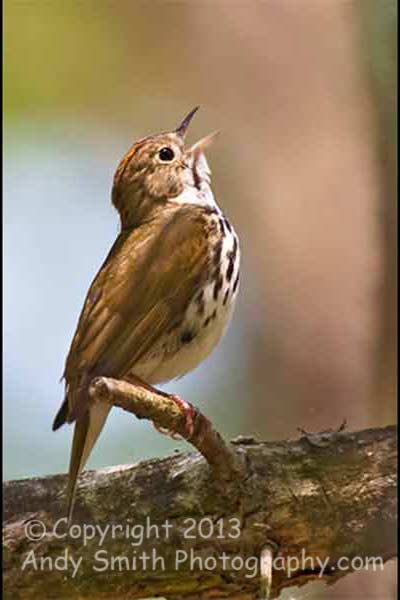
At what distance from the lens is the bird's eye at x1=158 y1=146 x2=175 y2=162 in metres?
2.20

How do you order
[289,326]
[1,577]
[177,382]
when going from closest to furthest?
[1,577], [177,382], [289,326]

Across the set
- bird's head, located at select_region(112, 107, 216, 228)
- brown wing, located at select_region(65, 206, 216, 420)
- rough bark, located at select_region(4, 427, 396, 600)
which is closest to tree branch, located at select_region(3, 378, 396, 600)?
rough bark, located at select_region(4, 427, 396, 600)

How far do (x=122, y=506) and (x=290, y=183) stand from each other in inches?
33.5

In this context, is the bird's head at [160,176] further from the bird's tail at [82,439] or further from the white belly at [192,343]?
the bird's tail at [82,439]

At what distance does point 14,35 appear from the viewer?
7.41ft

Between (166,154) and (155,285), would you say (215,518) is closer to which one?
(155,285)

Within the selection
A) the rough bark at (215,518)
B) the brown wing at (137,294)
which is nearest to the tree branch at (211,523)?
the rough bark at (215,518)

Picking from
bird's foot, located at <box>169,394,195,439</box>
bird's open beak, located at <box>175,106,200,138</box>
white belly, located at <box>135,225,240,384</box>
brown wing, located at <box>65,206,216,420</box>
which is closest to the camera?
bird's foot, located at <box>169,394,195,439</box>

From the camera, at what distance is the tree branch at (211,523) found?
175 centimetres

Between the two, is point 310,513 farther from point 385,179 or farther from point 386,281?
point 385,179

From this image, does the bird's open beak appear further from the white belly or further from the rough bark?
the rough bark

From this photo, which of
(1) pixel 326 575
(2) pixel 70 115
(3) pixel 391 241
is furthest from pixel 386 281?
(2) pixel 70 115

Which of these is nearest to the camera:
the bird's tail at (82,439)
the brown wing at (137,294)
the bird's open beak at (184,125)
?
the bird's tail at (82,439)

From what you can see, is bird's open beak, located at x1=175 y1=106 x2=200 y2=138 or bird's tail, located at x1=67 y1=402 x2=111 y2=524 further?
bird's open beak, located at x1=175 y1=106 x2=200 y2=138
